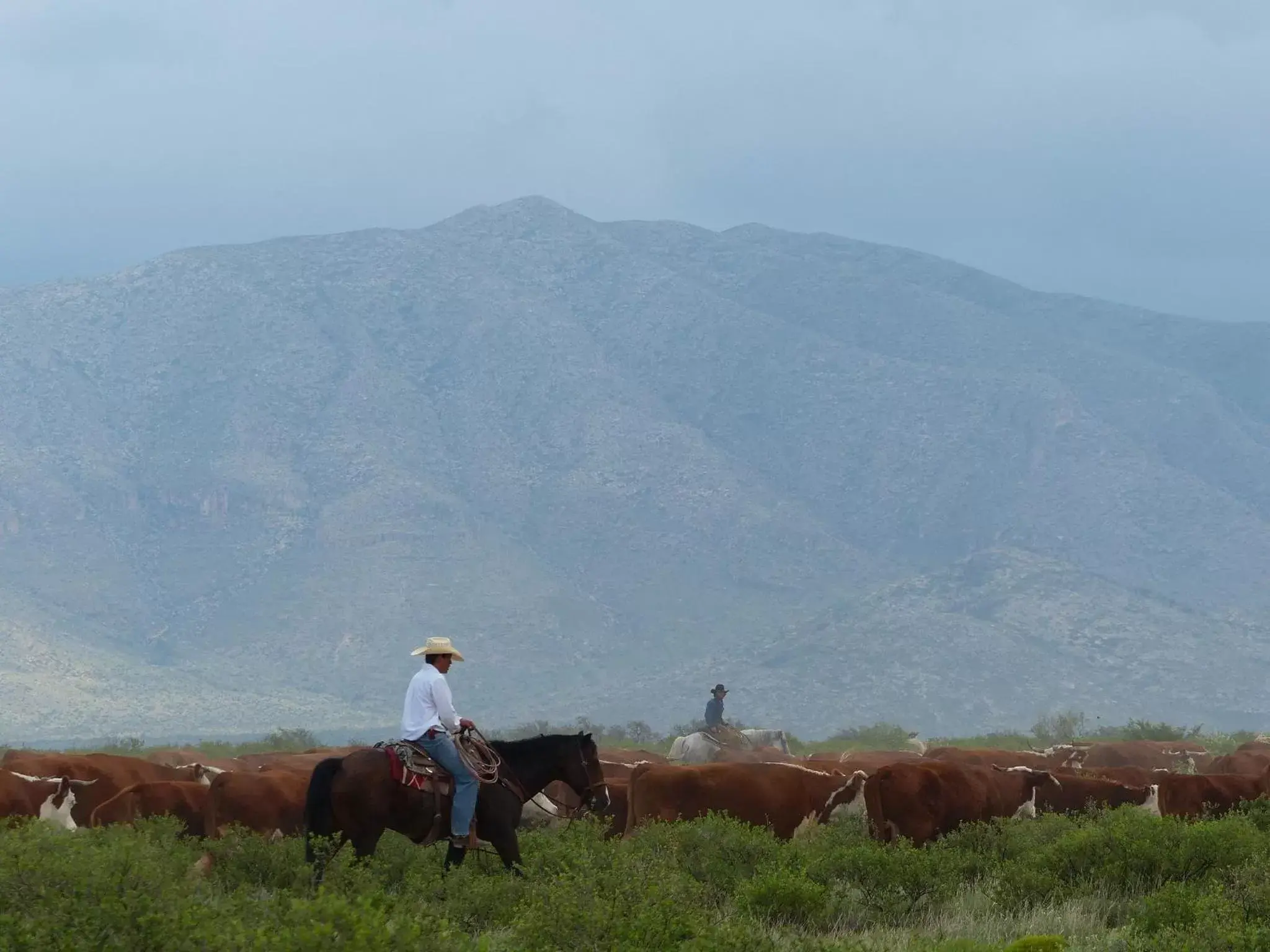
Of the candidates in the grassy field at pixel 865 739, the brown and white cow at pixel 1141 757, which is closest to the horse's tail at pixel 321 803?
the brown and white cow at pixel 1141 757

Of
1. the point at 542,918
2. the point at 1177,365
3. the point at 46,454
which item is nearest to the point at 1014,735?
the point at 542,918

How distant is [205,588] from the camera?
108938 mm

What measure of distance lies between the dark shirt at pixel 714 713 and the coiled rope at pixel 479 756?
71.4ft

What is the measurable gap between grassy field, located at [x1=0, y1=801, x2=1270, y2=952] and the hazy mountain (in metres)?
74.9

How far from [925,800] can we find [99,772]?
30.5ft

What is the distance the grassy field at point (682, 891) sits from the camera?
9.05m

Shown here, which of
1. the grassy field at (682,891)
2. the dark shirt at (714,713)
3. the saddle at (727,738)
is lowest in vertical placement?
the grassy field at (682,891)

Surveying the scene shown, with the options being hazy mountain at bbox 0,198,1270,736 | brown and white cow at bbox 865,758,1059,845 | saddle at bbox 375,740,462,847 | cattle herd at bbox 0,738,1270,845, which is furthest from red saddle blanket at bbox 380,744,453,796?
hazy mountain at bbox 0,198,1270,736

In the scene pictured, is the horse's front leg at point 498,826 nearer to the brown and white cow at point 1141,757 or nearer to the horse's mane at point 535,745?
the horse's mane at point 535,745

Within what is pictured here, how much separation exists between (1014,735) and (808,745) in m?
7.37

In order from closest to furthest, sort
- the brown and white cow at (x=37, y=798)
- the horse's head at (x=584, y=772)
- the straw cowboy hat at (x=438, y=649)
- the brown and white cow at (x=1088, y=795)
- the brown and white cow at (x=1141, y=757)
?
the straw cowboy hat at (x=438, y=649)
the horse's head at (x=584, y=772)
the brown and white cow at (x=37, y=798)
the brown and white cow at (x=1088, y=795)
the brown and white cow at (x=1141, y=757)

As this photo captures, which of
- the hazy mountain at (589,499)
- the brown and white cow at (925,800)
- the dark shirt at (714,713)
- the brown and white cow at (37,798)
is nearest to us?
the brown and white cow at (925,800)

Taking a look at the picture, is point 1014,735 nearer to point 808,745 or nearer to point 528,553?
point 808,745

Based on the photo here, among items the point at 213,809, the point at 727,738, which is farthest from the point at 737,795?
the point at 727,738
